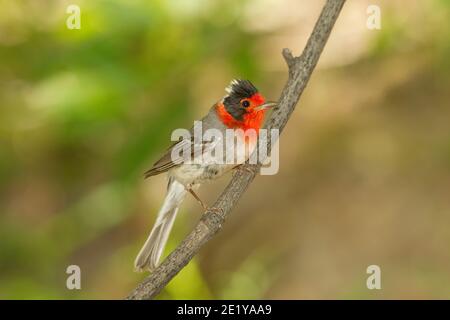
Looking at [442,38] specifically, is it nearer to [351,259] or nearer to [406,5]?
[406,5]

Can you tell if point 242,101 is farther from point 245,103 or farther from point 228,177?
point 228,177

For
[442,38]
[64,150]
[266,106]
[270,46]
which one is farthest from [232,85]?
[64,150]

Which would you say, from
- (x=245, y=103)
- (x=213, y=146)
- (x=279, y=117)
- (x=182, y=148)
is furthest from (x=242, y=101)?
(x=279, y=117)

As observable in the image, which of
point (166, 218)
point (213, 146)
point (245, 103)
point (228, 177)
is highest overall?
point (228, 177)

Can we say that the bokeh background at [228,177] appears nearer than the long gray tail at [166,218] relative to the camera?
No

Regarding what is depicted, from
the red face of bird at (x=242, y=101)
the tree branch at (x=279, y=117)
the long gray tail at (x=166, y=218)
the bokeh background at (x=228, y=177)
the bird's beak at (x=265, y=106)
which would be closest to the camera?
the tree branch at (x=279, y=117)

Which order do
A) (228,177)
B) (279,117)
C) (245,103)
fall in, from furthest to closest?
(228,177) < (245,103) < (279,117)

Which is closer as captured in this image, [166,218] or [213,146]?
[213,146]

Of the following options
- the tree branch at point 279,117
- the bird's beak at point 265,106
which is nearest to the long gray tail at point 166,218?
the bird's beak at point 265,106

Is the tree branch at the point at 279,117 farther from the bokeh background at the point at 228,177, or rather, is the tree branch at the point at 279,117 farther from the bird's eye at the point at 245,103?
the bokeh background at the point at 228,177
